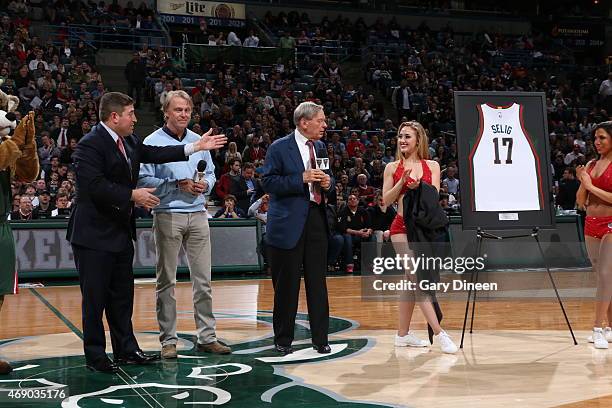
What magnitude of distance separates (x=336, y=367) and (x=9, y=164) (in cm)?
278

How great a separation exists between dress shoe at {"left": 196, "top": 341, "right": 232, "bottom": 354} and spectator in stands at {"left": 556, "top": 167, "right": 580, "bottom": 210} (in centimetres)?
1224

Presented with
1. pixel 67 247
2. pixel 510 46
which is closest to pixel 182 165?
pixel 67 247

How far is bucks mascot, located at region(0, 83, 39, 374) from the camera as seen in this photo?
19.1 ft

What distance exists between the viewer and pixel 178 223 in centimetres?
668

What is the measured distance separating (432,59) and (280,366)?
22076mm

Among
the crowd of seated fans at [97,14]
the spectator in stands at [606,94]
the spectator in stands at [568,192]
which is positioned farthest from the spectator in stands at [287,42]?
the spectator in stands at [568,192]

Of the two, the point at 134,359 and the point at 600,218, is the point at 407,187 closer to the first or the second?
the point at 600,218

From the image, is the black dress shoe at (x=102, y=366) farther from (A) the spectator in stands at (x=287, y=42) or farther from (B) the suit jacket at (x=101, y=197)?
(A) the spectator in stands at (x=287, y=42)

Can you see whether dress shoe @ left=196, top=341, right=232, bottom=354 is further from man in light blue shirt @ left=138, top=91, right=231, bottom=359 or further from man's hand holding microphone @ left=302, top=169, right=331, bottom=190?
man's hand holding microphone @ left=302, top=169, right=331, bottom=190

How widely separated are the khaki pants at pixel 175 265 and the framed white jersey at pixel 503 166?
2495 mm

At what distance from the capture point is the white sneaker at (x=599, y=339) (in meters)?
6.93

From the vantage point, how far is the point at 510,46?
98.4 ft

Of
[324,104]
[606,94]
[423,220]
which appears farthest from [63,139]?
[606,94]

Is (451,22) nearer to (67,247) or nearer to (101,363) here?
(67,247)
